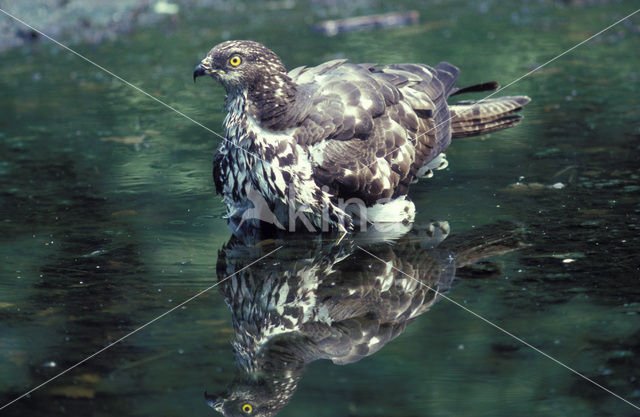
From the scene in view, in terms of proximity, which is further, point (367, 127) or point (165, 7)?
point (165, 7)

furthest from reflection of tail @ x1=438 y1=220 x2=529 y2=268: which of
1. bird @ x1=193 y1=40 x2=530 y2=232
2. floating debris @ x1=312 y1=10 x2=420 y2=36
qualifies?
floating debris @ x1=312 y1=10 x2=420 y2=36

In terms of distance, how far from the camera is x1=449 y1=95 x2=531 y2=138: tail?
20.8 ft

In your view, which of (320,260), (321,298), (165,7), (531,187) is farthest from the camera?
(165,7)

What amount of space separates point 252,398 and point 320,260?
4.94 ft

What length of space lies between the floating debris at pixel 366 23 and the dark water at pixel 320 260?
236 centimetres

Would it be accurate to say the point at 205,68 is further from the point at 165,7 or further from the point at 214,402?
the point at 165,7

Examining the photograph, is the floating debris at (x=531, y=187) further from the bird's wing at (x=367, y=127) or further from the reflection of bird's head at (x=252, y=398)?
the reflection of bird's head at (x=252, y=398)

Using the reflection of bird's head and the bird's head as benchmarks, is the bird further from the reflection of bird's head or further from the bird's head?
the reflection of bird's head

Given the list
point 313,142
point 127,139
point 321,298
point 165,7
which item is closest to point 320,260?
point 321,298

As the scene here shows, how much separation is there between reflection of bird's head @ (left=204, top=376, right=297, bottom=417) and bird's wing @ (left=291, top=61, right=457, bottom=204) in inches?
75.3

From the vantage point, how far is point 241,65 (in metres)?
5.18

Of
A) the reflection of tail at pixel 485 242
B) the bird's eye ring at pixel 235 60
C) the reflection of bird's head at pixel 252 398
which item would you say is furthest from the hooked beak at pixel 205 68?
the reflection of bird's head at pixel 252 398

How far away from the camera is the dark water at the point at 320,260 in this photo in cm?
346

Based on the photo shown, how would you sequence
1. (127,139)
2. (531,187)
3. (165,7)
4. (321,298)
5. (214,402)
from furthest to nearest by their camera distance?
1. (165,7)
2. (127,139)
3. (531,187)
4. (321,298)
5. (214,402)
